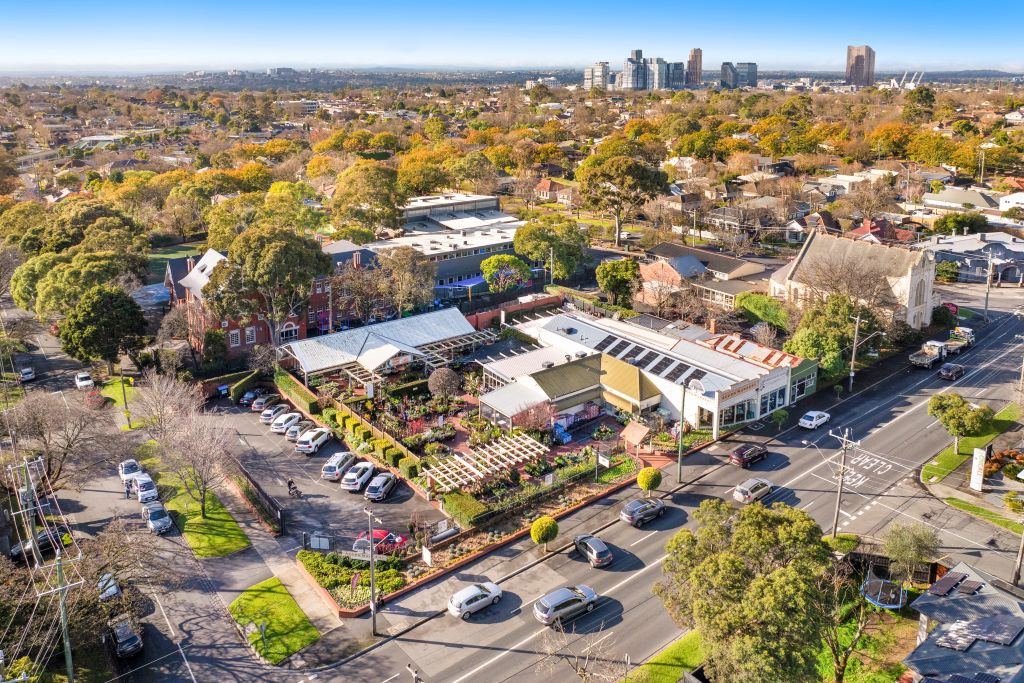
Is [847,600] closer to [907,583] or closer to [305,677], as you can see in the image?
[907,583]

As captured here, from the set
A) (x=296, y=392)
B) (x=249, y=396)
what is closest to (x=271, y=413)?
(x=296, y=392)

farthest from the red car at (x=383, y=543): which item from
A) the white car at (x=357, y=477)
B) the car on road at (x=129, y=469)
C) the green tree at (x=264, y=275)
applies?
the green tree at (x=264, y=275)

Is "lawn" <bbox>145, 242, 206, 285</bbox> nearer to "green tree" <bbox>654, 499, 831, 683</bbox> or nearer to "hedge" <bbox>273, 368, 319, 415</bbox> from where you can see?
"hedge" <bbox>273, 368, 319, 415</bbox>

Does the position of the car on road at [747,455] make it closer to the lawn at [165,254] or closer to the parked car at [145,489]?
the parked car at [145,489]

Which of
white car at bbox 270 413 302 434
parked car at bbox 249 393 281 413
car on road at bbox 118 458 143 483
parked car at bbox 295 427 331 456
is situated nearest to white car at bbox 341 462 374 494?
parked car at bbox 295 427 331 456

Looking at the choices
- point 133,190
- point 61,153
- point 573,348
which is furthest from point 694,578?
point 61,153

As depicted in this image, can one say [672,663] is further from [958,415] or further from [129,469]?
[129,469]
